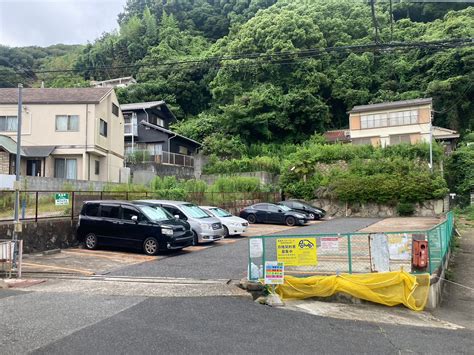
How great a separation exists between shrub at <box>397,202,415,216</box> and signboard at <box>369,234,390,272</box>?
985 inches

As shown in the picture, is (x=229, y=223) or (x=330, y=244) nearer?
(x=330, y=244)

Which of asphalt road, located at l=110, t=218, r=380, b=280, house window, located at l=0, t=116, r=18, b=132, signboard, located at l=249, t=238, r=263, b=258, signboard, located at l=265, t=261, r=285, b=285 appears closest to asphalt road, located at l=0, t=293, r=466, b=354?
signboard, located at l=265, t=261, r=285, b=285

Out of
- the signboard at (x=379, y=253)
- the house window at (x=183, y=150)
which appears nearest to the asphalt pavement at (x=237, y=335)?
the signboard at (x=379, y=253)

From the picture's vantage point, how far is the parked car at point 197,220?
1533cm

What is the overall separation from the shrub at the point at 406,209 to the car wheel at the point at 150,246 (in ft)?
78.9

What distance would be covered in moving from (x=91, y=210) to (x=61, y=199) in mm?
1408

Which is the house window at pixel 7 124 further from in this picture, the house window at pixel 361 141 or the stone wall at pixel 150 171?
the house window at pixel 361 141

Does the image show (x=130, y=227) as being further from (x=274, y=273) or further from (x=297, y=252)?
(x=297, y=252)

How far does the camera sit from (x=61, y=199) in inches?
576

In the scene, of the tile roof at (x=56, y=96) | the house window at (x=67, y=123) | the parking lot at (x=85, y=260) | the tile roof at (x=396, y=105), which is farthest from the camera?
the tile roof at (x=396, y=105)

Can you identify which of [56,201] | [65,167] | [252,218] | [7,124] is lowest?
[252,218]

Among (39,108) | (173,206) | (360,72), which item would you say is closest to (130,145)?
(39,108)

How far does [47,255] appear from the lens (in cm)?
1309

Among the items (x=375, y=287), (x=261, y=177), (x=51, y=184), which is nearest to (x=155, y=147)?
(x=261, y=177)
